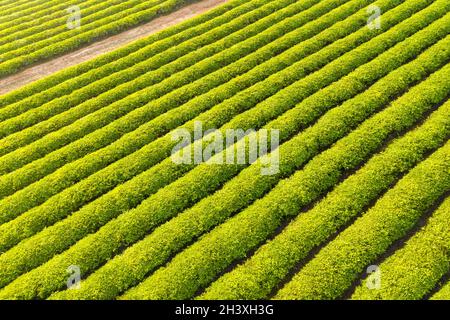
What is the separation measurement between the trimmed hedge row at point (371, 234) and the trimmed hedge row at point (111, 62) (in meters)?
18.4

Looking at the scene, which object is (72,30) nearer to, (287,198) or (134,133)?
(134,133)

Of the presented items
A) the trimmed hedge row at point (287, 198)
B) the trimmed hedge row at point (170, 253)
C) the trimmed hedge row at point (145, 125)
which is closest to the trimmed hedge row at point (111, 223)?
the trimmed hedge row at point (170, 253)

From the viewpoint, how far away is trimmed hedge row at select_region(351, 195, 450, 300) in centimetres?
1235

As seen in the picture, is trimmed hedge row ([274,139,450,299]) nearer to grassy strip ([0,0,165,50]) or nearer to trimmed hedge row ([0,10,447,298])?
trimmed hedge row ([0,10,447,298])

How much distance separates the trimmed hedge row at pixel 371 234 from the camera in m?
12.8

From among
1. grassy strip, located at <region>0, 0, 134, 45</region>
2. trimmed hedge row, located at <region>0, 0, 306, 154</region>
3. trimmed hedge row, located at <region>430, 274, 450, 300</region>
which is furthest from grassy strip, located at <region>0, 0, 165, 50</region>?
trimmed hedge row, located at <region>430, 274, 450, 300</region>

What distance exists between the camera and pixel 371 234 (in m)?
13.6

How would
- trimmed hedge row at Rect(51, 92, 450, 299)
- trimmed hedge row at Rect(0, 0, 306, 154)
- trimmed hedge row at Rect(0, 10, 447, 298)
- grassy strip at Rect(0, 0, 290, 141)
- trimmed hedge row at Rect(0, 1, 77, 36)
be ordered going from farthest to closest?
trimmed hedge row at Rect(0, 1, 77, 36) < grassy strip at Rect(0, 0, 290, 141) < trimmed hedge row at Rect(0, 0, 306, 154) < trimmed hedge row at Rect(0, 10, 447, 298) < trimmed hedge row at Rect(51, 92, 450, 299)

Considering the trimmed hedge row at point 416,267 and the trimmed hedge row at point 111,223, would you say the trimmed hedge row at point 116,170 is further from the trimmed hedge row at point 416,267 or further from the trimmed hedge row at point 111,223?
the trimmed hedge row at point 416,267

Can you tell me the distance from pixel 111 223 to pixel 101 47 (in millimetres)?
17519

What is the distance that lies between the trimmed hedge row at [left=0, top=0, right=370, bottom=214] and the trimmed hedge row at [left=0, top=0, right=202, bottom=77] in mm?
11818

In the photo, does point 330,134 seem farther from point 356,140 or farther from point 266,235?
point 266,235
